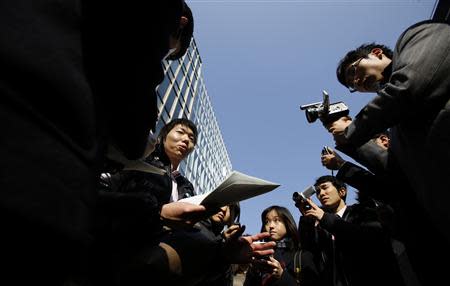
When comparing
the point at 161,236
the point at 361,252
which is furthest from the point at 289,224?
the point at 161,236

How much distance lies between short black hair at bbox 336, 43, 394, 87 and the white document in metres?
1.35

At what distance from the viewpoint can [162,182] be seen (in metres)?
1.47

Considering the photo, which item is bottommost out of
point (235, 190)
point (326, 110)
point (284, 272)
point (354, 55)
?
point (284, 272)

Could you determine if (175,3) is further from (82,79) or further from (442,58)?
(442,58)

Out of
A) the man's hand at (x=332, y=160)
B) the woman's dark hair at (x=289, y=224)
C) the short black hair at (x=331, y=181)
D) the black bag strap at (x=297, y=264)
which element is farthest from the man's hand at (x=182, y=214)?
the short black hair at (x=331, y=181)

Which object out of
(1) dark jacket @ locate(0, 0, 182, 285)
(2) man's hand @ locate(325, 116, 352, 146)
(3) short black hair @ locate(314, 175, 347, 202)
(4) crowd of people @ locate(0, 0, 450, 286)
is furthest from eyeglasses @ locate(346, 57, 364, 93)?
(1) dark jacket @ locate(0, 0, 182, 285)

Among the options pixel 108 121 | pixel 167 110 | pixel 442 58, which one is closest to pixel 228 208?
pixel 442 58

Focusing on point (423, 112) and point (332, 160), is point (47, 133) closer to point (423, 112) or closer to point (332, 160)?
point (423, 112)

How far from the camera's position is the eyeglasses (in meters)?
1.87

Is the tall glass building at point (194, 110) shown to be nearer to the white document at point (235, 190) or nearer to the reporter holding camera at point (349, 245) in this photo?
the reporter holding camera at point (349, 245)

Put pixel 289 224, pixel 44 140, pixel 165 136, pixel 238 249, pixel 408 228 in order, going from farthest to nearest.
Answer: pixel 289 224, pixel 165 136, pixel 408 228, pixel 238 249, pixel 44 140

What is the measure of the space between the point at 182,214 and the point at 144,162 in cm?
25

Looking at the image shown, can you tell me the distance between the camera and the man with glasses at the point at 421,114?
118 cm

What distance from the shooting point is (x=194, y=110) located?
63.5 ft
